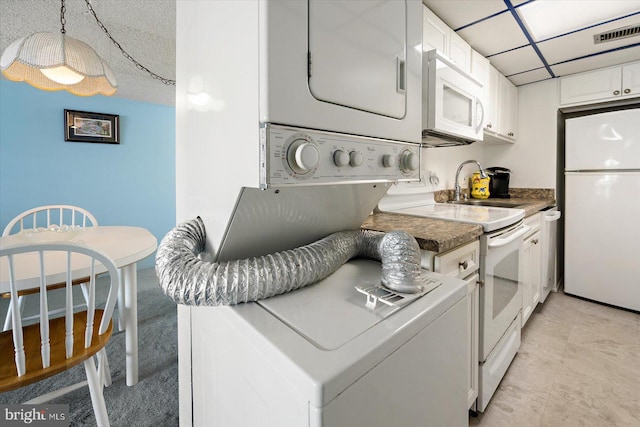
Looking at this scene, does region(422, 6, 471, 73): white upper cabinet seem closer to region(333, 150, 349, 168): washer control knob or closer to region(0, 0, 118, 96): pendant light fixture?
region(333, 150, 349, 168): washer control knob

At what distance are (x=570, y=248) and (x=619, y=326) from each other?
0.81 meters

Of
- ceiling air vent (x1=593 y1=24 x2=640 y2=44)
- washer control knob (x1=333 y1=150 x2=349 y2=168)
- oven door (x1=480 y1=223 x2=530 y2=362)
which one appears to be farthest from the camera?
ceiling air vent (x1=593 y1=24 x2=640 y2=44)

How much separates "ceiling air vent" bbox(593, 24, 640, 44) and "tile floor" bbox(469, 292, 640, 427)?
2320 mm

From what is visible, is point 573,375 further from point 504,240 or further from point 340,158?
point 340,158


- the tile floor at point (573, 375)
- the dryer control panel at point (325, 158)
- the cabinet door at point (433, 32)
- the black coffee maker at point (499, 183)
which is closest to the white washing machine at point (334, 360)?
the dryer control panel at point (325, 158)

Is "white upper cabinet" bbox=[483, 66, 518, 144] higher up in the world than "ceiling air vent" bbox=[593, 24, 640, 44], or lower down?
lower down

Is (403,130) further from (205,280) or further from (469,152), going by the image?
(469,152)

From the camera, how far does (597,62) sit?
2654mm

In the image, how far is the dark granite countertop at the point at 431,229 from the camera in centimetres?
110

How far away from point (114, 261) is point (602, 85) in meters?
4.31

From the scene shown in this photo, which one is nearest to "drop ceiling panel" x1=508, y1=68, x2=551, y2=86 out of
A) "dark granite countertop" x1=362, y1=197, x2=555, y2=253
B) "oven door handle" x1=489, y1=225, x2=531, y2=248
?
"oven door handle" x1=489, y1=225, x2=531, y2=248

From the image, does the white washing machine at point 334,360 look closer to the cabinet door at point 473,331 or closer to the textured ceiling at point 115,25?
the cabinet door at point 473,331

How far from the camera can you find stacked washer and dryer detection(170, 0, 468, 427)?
0.56 m

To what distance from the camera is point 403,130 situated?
3.10 ft
